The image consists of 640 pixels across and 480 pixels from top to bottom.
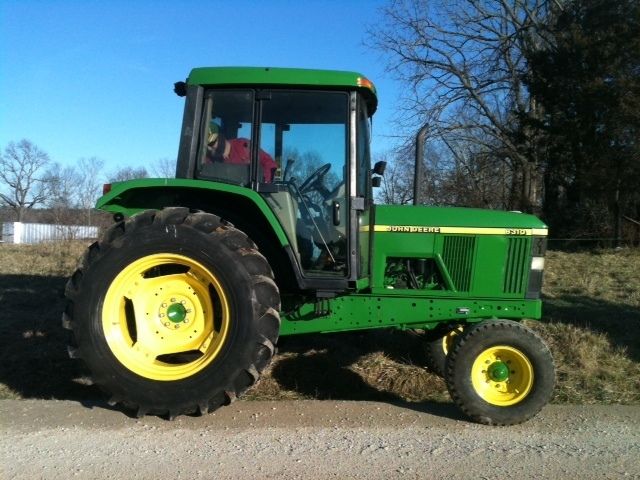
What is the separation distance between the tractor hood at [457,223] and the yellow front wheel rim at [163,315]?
1.52m

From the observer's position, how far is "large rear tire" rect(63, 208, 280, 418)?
4.09m

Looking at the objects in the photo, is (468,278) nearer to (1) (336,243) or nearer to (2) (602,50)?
(1) (336,243)

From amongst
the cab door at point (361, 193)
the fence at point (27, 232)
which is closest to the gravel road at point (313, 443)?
the cab door at point (361, 193)

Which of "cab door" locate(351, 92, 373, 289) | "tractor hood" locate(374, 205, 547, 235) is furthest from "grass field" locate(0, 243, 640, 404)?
"tractor hood" locate(374, 205, 547, 235)

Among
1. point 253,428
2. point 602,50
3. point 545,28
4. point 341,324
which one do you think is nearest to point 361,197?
point 341,324

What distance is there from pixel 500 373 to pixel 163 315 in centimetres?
255

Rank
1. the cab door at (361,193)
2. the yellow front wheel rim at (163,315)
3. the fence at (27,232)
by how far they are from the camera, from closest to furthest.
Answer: the yellow front wheel rim at (163,315)
the cab door at (361,193)
the fence at (27,232)

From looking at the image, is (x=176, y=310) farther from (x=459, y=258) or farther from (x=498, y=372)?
(x=498, y=372)

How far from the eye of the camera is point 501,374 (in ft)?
14.4

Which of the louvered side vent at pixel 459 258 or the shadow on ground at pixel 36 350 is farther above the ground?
the louvered side vent at pixel 459 258

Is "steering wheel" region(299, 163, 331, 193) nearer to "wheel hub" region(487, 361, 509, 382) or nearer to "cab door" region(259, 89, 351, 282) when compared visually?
"cab door" region(259, 89, 351, 282)

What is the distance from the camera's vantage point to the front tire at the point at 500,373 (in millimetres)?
4277

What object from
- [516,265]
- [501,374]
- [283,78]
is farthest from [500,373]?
[283,78]

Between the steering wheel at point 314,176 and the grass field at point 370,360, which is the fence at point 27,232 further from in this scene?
the steering wheel at point 314,176
